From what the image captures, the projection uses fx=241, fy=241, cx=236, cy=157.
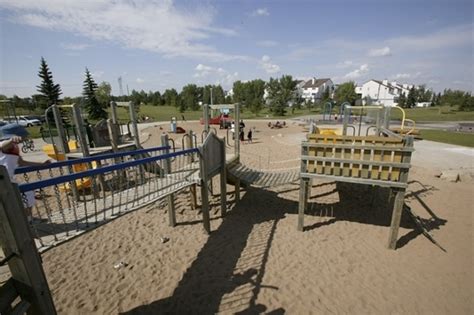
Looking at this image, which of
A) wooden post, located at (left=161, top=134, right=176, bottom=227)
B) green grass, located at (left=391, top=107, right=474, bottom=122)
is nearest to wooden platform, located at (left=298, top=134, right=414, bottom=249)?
wooden post, located at (left=161, top=134, right=176, bottom=227)

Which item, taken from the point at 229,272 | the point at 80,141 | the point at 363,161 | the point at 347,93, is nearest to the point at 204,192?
the point at 229,272

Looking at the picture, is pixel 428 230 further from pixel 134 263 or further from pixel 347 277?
pixel 134 263

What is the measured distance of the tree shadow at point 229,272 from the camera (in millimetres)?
3834

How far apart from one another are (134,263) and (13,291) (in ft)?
9.15

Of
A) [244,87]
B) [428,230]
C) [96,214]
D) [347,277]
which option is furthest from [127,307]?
[244,87]

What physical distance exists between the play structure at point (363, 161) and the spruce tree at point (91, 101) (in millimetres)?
43367

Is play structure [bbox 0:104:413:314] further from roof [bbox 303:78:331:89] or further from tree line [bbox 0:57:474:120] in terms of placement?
roof [bbox 303:78:331:89]

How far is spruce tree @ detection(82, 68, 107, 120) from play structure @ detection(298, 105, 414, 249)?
4337 cm

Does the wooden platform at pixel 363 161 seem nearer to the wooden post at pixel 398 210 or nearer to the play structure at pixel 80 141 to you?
the wooden post at pixel 398 210

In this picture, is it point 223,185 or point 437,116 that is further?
point 437,116

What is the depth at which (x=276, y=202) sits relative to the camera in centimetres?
786

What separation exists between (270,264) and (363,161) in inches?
119

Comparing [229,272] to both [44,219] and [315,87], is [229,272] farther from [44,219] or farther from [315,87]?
[315,87]

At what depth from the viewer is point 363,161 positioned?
5383mm
